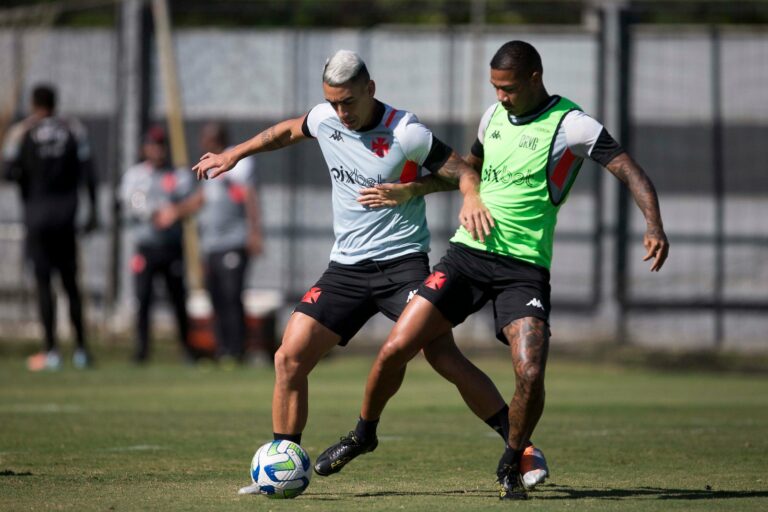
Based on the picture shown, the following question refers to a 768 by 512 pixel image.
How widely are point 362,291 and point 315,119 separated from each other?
0.97 metres

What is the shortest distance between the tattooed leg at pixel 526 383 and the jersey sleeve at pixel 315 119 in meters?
1.60

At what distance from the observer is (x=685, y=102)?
20172 millimetres

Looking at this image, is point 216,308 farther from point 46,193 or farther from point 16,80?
point 16,80

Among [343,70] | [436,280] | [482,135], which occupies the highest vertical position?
[343,70]

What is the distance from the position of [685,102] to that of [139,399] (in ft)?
33.9

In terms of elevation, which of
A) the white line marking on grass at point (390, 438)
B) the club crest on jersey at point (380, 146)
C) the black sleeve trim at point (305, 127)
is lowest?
the white line marking on grass at point (390, 438)

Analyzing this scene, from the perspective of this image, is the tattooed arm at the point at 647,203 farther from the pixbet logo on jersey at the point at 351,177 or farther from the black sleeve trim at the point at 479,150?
the pixbet logo on jersey at the point at 351,177

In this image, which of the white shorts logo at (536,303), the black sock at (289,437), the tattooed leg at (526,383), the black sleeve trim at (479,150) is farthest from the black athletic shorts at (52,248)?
the tattooed leg at (526,383)

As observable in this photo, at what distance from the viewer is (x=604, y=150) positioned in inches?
290

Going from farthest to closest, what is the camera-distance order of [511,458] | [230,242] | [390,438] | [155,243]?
1. [155,243]
2. [230,242]
3. [390,438]
4. [511,458]

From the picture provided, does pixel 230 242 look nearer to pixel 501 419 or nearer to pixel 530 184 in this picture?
pixel 501 419

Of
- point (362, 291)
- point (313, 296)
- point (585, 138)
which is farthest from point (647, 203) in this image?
point (313, 296)

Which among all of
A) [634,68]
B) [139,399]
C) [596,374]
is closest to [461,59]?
[634,68]

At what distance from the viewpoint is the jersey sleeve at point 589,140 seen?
7.36 m
